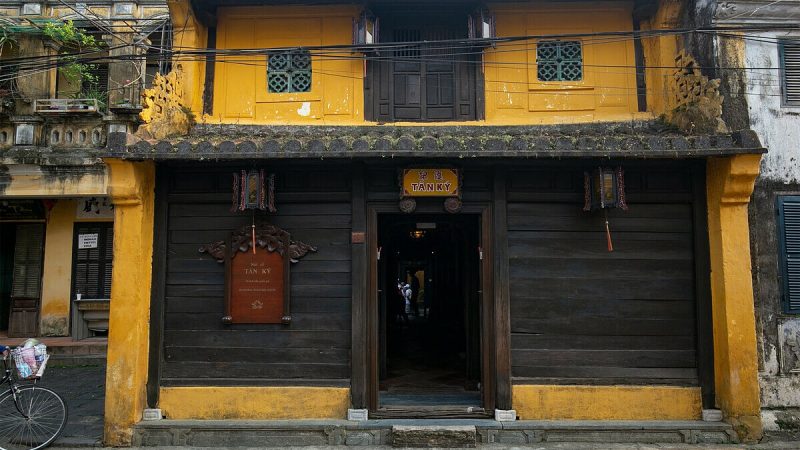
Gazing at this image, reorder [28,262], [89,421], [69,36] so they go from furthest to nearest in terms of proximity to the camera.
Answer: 1. [28,262]
2. [69,36]
3. [89,421]

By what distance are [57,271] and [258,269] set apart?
29.3 feet

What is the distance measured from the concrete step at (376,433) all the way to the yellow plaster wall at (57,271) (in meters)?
8.03

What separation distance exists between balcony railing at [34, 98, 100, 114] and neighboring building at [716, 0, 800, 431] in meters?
12.4

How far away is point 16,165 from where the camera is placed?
1163cm

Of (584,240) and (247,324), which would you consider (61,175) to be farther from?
(584,240)

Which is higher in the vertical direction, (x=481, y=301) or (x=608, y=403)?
(x=481, y=301)

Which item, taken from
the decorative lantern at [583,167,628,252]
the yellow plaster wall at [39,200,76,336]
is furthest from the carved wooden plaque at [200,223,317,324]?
the yellow plaster wall at [39,200,76,336]

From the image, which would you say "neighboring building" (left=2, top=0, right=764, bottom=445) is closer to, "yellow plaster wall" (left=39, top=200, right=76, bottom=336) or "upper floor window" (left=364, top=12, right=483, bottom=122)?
"upper floor window" (left=364, top=12, right=483, bottom=122)

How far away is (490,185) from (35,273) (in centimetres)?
1241

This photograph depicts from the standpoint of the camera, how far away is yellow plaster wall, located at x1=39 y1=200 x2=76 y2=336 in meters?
13.1

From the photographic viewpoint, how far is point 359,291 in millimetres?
7340

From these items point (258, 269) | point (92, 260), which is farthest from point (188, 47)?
point (92, 260)

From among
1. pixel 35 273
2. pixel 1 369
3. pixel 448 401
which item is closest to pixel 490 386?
pixel 448 401

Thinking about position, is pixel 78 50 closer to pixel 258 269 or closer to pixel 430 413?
pixel 258 269
